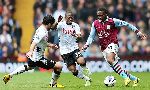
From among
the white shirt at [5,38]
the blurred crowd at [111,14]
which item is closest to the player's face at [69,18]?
the blurred crowd at [111,14]

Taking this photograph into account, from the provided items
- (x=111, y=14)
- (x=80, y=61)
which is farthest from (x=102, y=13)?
(x=111, y=14)

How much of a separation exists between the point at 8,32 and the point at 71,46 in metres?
10.6

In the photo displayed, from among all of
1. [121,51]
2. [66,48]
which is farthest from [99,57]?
[66,48]

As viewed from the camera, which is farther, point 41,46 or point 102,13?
point 102,13

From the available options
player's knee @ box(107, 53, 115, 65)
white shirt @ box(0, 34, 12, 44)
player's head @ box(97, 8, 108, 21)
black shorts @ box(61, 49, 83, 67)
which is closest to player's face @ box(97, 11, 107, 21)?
player's head @ box(97, 8, 108, 21)

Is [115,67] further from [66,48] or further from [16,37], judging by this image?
[16,37]

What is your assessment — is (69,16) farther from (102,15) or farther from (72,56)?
(72,56)

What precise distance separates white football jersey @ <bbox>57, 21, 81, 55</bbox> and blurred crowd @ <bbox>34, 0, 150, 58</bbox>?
8861 mm

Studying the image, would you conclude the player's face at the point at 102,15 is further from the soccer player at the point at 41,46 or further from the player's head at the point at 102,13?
the soccer player at the point at 41,46

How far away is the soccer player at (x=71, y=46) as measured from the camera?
61.8ft

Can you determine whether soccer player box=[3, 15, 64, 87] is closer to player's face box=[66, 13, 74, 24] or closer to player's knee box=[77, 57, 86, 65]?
player's face box=[66, 13, 74, 24]

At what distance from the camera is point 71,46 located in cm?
1903

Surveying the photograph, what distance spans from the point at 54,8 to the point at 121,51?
3.97m

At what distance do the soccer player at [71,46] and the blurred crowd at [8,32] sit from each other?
371 inches
